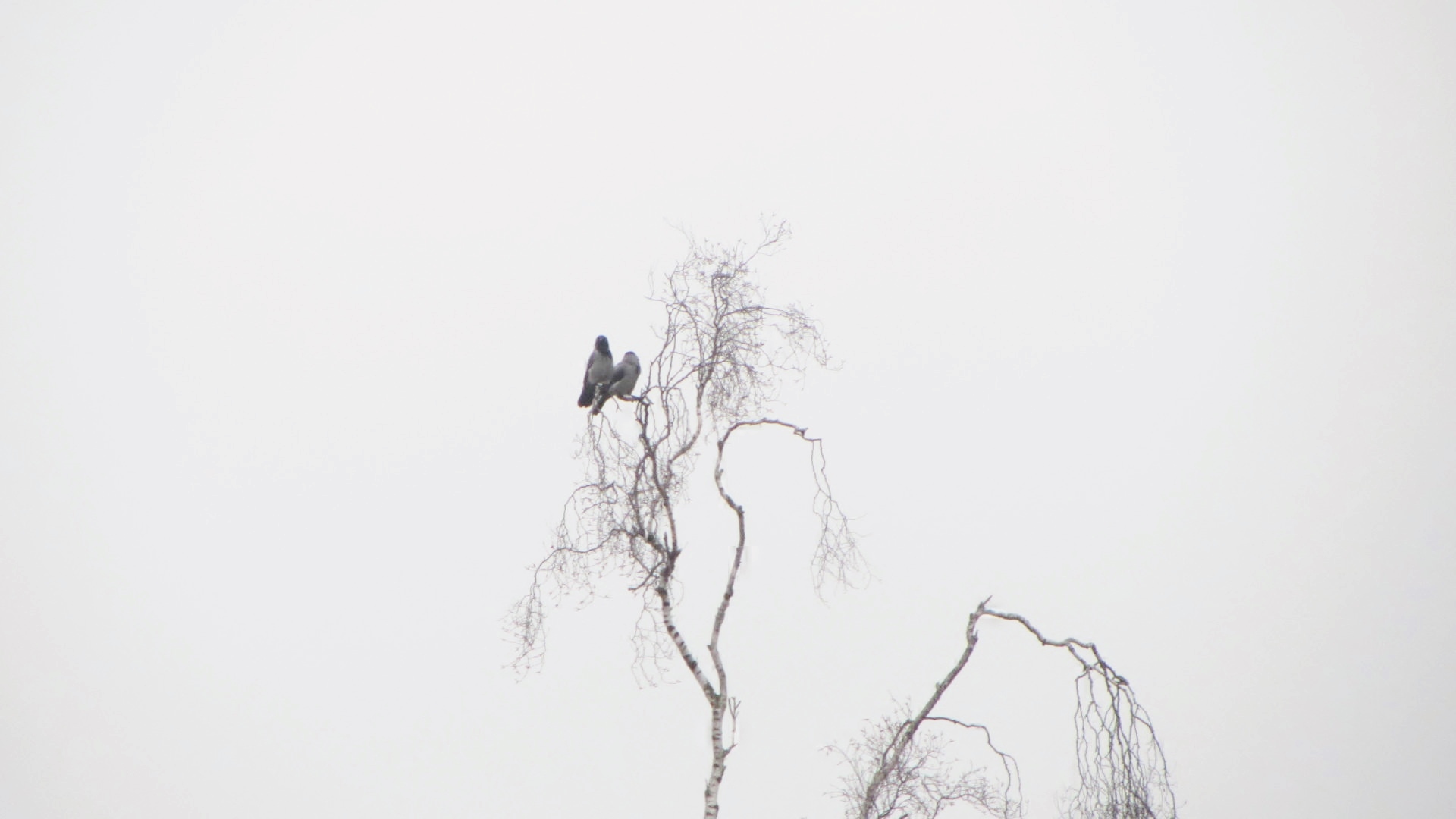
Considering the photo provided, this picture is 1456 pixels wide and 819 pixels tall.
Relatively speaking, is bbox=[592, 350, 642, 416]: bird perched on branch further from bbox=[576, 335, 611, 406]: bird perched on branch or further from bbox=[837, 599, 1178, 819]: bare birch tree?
bbox=[837, 599, 1178, 819]: bare birch tree

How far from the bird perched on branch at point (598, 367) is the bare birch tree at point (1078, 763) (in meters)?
3.98

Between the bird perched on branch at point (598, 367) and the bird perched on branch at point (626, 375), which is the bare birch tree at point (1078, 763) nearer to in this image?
the bird perched on branch at point (626, 375)

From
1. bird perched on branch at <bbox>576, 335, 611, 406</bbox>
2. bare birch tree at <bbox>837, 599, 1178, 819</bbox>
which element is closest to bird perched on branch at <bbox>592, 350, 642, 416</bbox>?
bird perched on branch at <bbox>576, 335, 611, 406</bbox>

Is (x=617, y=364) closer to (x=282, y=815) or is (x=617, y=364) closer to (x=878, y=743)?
(x=878, y=743)

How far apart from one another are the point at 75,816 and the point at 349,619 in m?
73.5

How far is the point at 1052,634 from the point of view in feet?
362

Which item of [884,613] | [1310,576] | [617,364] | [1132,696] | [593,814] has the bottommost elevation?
[1132,696]

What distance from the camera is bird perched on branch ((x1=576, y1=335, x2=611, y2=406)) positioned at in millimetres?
10883

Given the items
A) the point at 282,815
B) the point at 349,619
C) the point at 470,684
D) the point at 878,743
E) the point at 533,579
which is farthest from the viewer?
the point at 349,619

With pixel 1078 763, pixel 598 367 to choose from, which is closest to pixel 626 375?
pixel 598 367

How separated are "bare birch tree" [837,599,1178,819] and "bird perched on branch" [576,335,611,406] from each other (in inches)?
157

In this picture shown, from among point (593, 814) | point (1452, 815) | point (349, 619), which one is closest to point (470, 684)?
point (349, 619)

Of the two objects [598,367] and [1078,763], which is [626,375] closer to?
[598,367]

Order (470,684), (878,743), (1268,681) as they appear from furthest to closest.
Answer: (470,684)
(1268,681)
(878,743)
